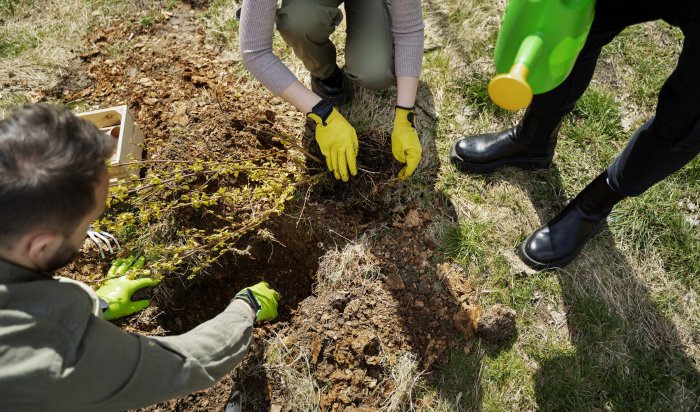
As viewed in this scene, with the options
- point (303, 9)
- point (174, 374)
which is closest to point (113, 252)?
point (174, 374)

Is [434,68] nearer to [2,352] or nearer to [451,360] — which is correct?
[451,360]

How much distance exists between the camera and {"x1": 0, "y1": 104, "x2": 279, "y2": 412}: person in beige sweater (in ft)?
3.44

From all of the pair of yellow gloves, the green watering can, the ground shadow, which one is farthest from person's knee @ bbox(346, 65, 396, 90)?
the ground shadow

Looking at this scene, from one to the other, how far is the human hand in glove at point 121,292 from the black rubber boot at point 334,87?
1.24m

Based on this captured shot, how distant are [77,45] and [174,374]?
2441 mm

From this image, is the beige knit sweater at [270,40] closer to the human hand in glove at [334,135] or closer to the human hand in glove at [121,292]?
the human hand in glove at [334,135]

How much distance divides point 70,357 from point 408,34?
1.63 m

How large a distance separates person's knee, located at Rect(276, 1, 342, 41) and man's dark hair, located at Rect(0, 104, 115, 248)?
119 centimetres

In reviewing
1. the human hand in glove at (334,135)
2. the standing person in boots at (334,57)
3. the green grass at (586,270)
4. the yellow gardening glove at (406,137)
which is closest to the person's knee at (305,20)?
the standing person in boots at (334,57)

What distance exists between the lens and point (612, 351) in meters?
2.06

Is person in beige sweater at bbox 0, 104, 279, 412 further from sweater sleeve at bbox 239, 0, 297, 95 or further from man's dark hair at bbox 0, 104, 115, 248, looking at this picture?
sweater sleeve at bbox 239, 0, 297, 95

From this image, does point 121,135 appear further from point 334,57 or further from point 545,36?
point 545,36

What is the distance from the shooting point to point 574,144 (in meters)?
2.52

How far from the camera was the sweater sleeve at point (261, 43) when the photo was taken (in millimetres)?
1796
